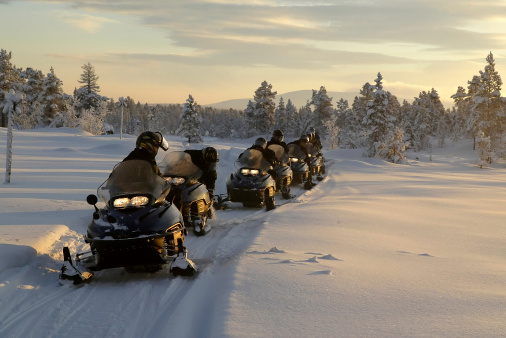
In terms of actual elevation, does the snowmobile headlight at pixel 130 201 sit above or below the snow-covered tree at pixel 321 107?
below

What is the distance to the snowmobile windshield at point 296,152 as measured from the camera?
1842 cm

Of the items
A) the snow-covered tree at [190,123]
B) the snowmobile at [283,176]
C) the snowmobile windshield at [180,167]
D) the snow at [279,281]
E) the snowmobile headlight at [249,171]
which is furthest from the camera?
the snow-covered tree at [190,123]

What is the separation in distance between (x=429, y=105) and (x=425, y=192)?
83.0 m

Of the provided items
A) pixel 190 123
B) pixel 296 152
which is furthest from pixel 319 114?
pixel 296 152

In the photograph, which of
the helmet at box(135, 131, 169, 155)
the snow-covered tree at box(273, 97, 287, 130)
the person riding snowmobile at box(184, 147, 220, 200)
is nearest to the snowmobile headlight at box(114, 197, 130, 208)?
the helmet at box(135, 131, 169, 155)

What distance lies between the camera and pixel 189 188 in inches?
357

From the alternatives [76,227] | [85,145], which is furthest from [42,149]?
[76,227]

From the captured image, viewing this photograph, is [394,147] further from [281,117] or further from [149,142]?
[281,117]

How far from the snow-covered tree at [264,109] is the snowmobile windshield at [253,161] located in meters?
70.7

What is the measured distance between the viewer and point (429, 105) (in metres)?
94.2

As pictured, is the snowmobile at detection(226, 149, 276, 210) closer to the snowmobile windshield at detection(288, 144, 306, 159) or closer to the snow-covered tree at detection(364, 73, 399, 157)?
the snowmobile windshield at detection(288, 144, 306, 159)

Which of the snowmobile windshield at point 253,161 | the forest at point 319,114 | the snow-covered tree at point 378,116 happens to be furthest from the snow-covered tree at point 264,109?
the snowmobile windshield at point 253,161

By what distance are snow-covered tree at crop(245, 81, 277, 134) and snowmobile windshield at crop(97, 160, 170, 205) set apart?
253 ft

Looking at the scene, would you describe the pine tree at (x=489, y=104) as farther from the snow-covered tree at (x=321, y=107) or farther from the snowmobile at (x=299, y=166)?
the snowmobile at (x=299, y=166)
